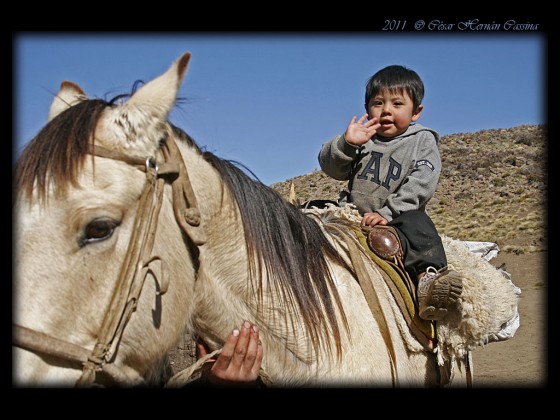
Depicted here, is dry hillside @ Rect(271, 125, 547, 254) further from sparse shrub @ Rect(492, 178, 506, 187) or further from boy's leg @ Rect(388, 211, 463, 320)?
boy's leg @ Rect(388, 211, 463, 320)

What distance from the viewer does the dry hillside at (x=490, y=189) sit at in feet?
85.3

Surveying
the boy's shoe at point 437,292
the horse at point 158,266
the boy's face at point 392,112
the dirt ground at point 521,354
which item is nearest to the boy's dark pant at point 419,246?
the boy's shoe at point 437,292

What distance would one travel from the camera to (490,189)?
115 feet

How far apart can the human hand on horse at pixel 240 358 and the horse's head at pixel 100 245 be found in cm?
25

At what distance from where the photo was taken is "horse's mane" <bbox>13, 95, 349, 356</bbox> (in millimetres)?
2002

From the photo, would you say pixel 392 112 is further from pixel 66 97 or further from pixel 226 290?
pixel 66 97

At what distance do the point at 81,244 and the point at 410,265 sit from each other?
6.05ft

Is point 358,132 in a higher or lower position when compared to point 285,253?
higher

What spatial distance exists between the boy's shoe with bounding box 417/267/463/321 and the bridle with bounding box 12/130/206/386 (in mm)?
1298

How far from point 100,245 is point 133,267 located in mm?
148

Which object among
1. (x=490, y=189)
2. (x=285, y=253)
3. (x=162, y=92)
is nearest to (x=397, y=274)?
(x=285, y=253)

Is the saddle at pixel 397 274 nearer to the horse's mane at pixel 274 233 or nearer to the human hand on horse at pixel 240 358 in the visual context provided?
the horse's mane at pixel 274 233

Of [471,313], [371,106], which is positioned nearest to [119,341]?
[471,313]
